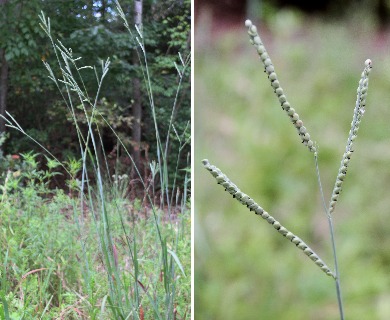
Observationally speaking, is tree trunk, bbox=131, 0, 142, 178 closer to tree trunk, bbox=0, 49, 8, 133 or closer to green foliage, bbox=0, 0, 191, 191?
green foliage, bbox=0, 0, 191, 191

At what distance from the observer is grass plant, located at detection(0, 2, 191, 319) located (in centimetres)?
126

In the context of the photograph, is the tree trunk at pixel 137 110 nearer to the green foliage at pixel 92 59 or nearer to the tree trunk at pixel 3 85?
the green foliage at pixel 92 59

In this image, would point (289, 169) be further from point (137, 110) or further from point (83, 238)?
point (83, 238)

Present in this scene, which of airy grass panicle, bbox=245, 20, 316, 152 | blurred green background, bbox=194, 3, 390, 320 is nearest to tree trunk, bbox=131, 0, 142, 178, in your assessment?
blurred green background, bbox=194, 3, 390, 320

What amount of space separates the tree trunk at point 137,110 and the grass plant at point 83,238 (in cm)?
3

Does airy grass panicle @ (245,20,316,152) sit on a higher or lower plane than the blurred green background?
higher

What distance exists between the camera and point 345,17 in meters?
1.92

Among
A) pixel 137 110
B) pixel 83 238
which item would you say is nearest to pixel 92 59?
pixel 137 110

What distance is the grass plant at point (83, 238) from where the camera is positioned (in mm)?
1265

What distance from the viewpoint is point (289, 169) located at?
1662 mm

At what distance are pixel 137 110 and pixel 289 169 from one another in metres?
0.50

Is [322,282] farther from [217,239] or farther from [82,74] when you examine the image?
[82,74]

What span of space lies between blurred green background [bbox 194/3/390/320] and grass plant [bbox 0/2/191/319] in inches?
6.1

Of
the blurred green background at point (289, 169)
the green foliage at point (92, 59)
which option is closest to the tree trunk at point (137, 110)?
the green foliage at point (92, 59)
